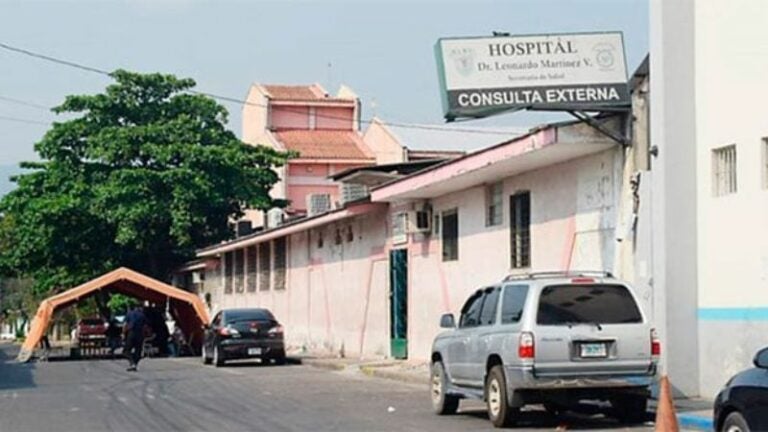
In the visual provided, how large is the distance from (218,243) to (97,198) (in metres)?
5.10

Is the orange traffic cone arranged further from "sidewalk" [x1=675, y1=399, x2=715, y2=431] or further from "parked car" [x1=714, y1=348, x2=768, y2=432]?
"sidewalk" [x1=675, y1=399, x2=715, y2=431]

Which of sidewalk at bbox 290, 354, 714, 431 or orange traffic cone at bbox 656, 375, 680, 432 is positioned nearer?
orange traffic cone at bbox 656, 375, 680, 432

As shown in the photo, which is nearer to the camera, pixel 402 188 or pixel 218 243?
pixel 402 188

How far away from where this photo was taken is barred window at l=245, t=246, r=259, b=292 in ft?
166

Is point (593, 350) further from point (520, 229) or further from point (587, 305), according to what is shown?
point (520, 229)

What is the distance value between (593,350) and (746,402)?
490 cm

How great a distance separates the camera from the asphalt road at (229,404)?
58.2 feet

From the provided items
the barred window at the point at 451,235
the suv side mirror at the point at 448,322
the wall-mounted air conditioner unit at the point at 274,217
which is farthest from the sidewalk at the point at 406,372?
the wall-mounted air conditioner unit at the point at 274,217

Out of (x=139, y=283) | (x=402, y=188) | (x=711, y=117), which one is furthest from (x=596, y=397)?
(x=139, y=283)

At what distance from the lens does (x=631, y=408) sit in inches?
685

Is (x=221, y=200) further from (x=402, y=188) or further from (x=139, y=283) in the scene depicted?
(x=402, y=188)

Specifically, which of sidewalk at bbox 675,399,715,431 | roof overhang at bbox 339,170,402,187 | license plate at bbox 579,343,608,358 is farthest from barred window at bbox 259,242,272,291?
license plate at bbox 579,343,608,358

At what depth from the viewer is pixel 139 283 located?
41.6 m

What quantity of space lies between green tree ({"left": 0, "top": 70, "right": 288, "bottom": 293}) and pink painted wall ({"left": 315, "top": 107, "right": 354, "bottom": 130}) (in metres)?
18.3
